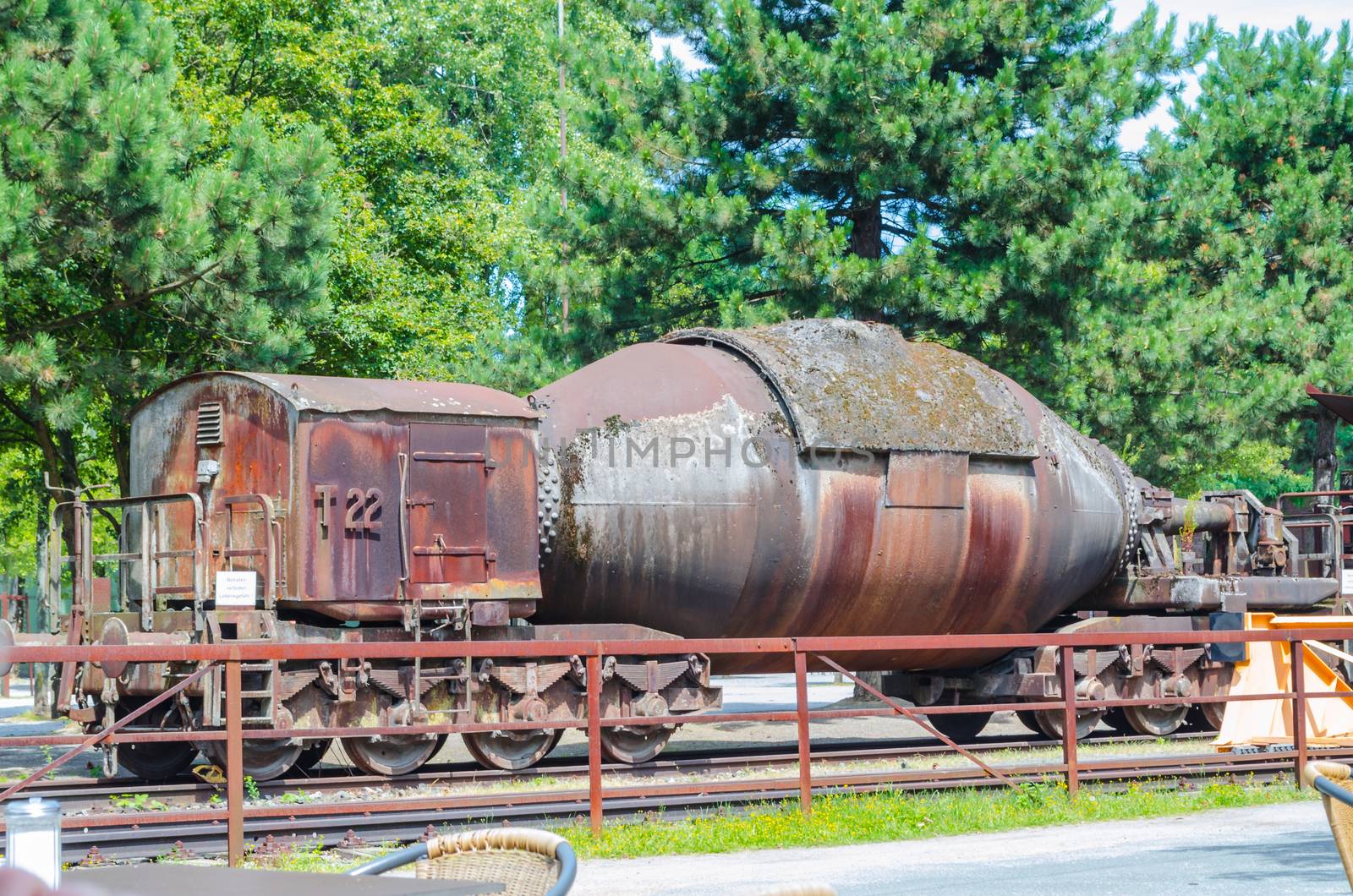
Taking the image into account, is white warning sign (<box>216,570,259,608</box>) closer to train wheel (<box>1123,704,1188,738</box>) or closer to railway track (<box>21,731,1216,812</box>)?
railway track (<box>21,731,1216,812</box>)

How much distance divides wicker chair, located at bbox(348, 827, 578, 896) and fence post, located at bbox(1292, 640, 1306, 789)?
888cm

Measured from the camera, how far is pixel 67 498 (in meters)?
25.8

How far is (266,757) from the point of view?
459 inches

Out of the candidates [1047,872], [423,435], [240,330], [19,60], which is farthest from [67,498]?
[1047,872]

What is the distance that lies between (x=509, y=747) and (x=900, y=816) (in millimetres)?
3544

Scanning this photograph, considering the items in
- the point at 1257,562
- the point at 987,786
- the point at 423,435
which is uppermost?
the point at 423,435

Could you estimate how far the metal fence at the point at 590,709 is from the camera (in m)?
8.38

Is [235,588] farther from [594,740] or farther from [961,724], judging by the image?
[961,724]

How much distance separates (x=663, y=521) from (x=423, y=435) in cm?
213

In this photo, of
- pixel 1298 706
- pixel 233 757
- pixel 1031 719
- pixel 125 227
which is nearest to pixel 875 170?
pixel 1031 719

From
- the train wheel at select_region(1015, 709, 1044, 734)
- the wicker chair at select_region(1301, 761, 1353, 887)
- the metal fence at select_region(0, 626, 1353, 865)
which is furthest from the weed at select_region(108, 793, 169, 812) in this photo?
the train wheel at select_region(1015, 709, 1044, 734)

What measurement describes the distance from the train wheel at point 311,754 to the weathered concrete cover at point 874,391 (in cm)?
454

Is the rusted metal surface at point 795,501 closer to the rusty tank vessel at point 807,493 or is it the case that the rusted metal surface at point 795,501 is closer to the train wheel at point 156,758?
the rusty tank vessel at point 807,493

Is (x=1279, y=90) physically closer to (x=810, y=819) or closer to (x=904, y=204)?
(x=904, y=204)
